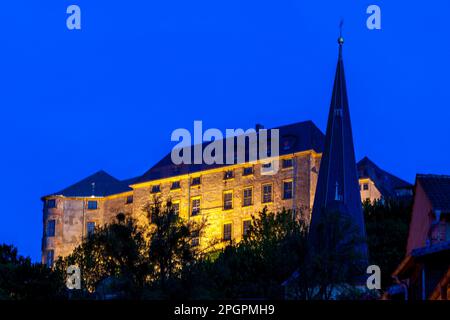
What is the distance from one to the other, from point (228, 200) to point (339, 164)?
19482mm

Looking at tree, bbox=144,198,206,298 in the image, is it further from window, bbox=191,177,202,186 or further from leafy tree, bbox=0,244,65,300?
window, bbox=191,177,202,186

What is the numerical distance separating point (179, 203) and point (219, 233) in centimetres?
577

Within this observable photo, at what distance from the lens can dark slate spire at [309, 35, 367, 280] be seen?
87269mm

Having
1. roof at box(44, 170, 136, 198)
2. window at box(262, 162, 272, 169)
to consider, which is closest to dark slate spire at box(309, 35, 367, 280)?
window at box(262, 162, 272, 169)

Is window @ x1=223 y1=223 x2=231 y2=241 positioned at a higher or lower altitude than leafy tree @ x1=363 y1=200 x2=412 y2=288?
higher

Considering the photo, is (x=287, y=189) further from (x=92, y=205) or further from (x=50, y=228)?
(x=50, y=228)

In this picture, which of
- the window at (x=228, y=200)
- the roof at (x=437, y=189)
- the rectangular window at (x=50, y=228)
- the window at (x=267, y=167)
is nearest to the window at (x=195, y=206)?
the window at (x=228, y=200)

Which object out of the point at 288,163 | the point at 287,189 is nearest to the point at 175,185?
the point at 288,163

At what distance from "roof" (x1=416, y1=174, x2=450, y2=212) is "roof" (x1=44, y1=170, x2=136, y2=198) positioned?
268 ft

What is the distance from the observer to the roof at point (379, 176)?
4437 inches

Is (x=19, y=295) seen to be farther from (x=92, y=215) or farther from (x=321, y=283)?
(x=92, y=215)

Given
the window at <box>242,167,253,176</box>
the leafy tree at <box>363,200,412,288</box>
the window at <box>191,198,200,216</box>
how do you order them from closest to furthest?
the leafy tree at <box>363,200,412,288</box>
the window at <box>242,167,253,176</box>
the window at <box>191,198,200,216</box>

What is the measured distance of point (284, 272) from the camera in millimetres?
46344
